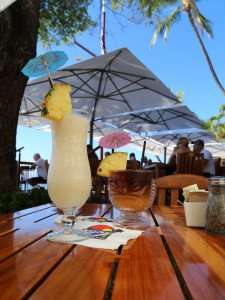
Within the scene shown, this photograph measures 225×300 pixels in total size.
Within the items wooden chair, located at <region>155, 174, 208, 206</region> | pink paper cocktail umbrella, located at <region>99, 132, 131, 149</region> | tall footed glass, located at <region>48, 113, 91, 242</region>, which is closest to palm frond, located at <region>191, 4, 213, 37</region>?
wooden chair, located at <region>155, 174, 208, 206</region>

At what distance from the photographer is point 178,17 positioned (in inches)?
731

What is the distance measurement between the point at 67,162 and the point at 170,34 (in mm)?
19396

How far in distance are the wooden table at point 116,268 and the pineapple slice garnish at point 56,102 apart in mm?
290

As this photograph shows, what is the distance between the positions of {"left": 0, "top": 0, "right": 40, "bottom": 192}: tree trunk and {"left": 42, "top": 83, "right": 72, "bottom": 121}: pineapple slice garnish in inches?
94.0

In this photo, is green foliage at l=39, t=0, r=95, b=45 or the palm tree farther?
the palm tree

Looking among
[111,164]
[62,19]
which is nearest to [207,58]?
[62,19]

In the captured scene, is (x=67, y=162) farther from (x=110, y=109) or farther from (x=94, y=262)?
(x=110, y=109)

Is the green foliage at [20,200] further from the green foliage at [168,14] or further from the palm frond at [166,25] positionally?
the palm frond at [166,25]

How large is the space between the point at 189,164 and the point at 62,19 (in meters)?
4.11

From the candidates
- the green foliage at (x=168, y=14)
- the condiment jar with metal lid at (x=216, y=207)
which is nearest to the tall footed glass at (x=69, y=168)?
the condiment jar with metal lid at (x=216, y=207)

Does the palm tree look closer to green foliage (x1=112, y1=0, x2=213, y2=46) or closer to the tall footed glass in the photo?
green foliage (x1=112, y1=0, x2=213, y2=46)

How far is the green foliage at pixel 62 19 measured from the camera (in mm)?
6340

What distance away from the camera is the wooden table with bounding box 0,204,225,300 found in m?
0.43

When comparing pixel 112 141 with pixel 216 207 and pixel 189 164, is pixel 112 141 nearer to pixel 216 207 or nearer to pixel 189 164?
pixel 216 207
